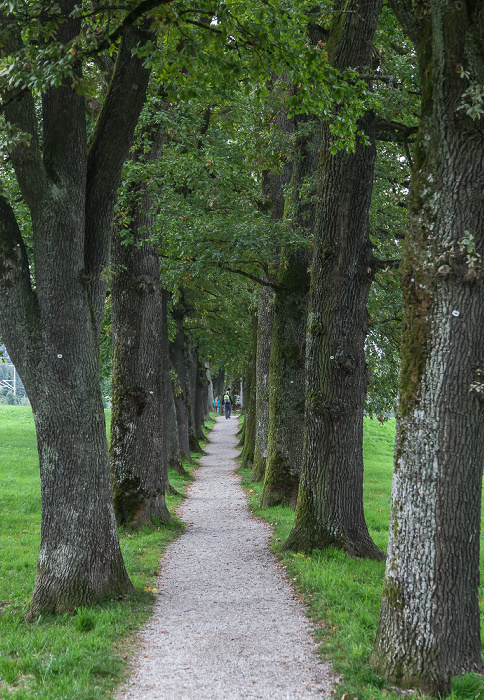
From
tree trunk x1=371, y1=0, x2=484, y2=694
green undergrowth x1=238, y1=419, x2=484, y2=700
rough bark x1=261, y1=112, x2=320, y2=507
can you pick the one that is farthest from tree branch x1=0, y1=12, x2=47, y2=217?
rough bark x1=261, y1=112, x2=320, y2=507

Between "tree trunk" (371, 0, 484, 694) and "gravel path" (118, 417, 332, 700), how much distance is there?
2.94 ft

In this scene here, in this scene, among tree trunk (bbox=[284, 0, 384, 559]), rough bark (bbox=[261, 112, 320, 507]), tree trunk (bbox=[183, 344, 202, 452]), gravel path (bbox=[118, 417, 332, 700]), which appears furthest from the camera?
tree trunk (bbox=[183, 344, 202, 452])

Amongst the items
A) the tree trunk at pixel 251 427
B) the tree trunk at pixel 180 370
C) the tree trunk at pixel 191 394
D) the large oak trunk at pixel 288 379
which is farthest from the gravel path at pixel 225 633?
the tree trunk at pixel 191 394

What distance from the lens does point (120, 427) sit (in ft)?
35.5

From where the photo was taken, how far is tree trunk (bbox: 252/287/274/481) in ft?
54.9

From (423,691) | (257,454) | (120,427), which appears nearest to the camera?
(423,691)

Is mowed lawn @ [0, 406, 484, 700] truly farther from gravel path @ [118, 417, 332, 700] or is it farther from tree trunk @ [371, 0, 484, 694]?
tree trunk @ [371, 0, 484, 694]

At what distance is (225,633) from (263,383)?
449 inches

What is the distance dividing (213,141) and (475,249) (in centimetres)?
1065

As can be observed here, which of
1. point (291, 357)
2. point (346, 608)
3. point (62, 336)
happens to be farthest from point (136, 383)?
point (346, 608)

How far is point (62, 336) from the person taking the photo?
6.41 metres

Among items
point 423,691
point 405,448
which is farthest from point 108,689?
point 405,448

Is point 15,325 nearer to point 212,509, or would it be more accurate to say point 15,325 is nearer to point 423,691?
point 423,691

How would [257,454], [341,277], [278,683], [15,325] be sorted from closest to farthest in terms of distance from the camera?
[278,683] → [15,325] → [341,277] → [257,454]
